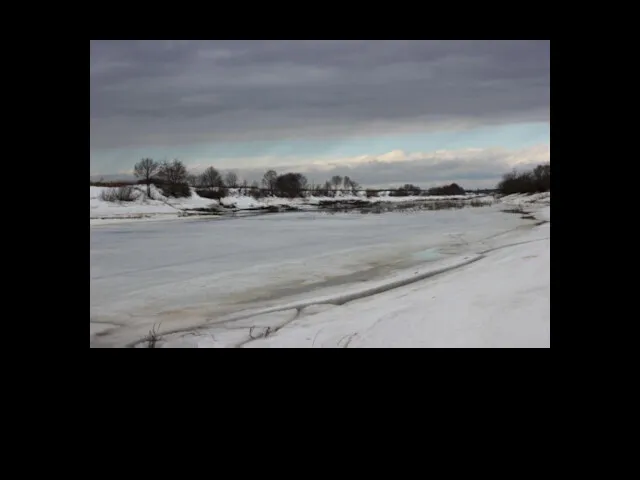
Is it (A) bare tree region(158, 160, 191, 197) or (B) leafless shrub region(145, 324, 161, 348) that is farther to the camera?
(A) bare tree region(158, 160, 191, 197)

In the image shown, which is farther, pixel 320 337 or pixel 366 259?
pixel 366 259

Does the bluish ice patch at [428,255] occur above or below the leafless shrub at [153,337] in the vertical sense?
above

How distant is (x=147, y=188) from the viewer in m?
22.3

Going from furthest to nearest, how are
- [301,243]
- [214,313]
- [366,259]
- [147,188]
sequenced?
[147,188] < [301,243] < [366,259] < [214,313]

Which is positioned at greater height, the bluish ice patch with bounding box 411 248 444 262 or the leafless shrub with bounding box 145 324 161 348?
the bluish ice patch with bounding box 411 248 444 262

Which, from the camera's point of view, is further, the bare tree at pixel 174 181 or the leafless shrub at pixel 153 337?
the bare tree at pixel 174 181

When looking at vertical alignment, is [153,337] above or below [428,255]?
below

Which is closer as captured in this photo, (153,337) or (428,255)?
(153,337)

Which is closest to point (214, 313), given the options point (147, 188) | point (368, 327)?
point (368, 327)

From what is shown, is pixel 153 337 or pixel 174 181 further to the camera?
pixel 174 181

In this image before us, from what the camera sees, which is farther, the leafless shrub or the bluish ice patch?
Result: the bluish ice patch
